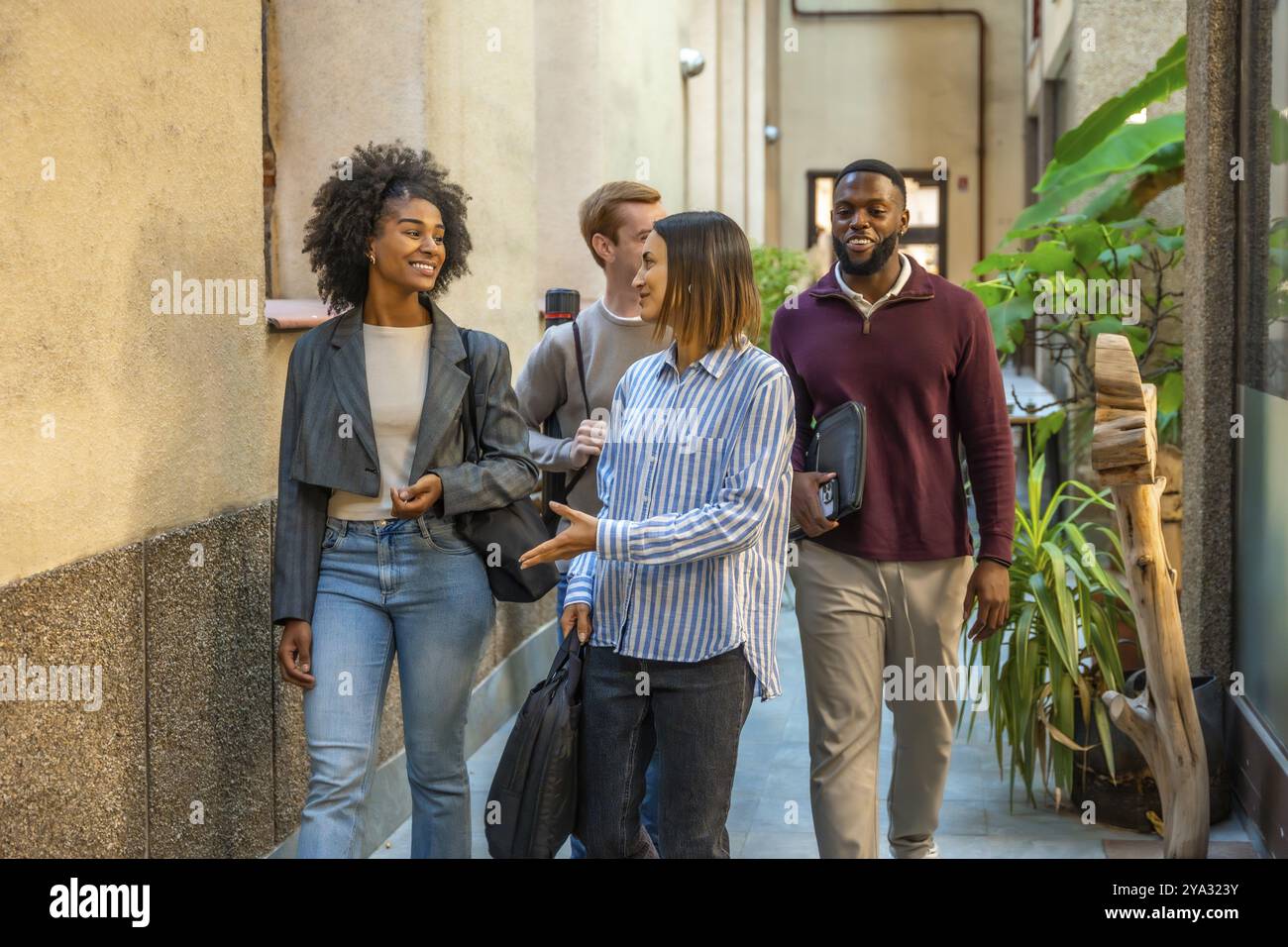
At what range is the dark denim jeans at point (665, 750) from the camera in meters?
3.08

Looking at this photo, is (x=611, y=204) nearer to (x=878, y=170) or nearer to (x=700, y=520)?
(x=878, y=170)

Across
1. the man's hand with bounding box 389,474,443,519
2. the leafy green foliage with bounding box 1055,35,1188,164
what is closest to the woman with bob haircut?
the man's hand with bounding box 389,474,443,519

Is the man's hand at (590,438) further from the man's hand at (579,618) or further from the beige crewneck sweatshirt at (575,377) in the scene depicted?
the man's hand at (579,618)

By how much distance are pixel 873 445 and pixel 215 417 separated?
1.70m

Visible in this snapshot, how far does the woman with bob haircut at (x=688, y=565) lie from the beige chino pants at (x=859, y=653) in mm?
662

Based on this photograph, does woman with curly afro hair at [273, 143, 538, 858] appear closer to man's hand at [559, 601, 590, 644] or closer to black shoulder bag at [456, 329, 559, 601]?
black shoulder bag at [456, 329, 559, 601]

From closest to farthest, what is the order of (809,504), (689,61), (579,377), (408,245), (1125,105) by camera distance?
(408,245) → (809,504) → (579,377) → (1125,105) → (689,61)

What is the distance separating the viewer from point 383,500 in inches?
139

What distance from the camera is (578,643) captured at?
322 centimetres

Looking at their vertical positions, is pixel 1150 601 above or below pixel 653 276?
below

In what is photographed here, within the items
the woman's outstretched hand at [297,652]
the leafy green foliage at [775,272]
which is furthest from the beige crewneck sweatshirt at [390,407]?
the leafy green foliage at [775,272]

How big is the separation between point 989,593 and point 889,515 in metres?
0.32

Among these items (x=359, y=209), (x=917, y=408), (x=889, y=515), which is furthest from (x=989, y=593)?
(x=359, y=209)
